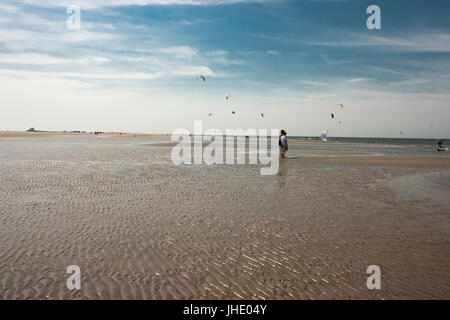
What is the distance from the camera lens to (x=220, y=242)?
7168 mm

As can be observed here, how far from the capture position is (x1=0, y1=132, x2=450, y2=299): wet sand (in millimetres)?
5086

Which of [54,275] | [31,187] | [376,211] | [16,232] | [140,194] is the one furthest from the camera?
[31,187]

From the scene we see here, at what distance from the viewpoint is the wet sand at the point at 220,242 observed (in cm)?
509

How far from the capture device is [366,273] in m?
5.66

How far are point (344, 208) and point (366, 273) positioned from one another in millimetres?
5176

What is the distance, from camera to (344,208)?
1058cm

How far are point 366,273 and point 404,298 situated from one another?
33.4 inches
